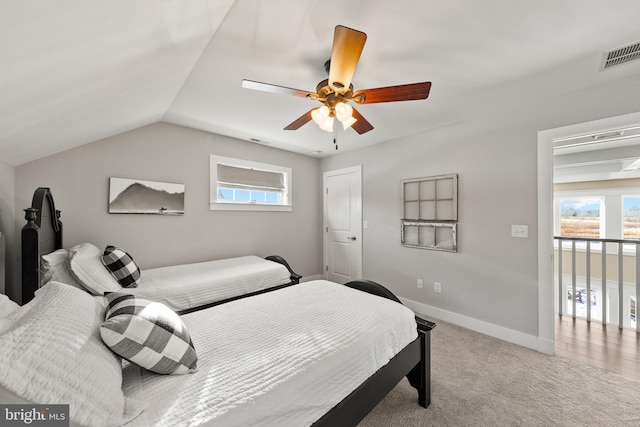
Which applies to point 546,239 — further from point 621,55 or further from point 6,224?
point 6,224

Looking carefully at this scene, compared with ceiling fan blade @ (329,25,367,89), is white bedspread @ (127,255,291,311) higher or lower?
lower

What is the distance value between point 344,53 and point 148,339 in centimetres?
167

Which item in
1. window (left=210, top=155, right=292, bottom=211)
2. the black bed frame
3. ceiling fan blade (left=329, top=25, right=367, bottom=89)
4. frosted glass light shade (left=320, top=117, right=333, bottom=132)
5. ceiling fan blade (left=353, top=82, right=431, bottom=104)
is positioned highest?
ceiling fan blade (left=329, top=25, right=367, bottom=89)

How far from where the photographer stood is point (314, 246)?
4676 millimetres

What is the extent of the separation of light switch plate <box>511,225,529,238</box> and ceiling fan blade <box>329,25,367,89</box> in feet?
7.60

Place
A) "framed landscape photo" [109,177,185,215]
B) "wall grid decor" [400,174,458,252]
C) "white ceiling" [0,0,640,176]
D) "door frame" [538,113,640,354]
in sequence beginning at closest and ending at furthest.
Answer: "white ceiling" [0,0,640,176], "door frame" [538,113,640,354], "framed landscape photo" [109,177,185,215], "wall grid decor" [400,174,458,252]

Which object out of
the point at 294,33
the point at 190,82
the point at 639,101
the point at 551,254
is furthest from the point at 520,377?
the point at 190,82

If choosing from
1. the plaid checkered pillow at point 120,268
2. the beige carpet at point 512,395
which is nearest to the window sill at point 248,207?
the plaid checkered pillow at point 120,268

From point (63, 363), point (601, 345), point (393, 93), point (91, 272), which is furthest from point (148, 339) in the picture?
point (601, 345)

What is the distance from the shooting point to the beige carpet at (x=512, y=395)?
62.7 inches

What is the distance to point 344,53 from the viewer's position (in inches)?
54.1

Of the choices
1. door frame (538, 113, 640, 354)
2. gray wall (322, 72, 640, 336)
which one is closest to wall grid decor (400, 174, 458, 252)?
gray wall (322, 72, 640, 336)

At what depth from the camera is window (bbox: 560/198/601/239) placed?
569cm

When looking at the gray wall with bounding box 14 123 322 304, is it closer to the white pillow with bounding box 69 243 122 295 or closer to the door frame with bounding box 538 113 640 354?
the white pillow with bounding box 69 243 122 295
